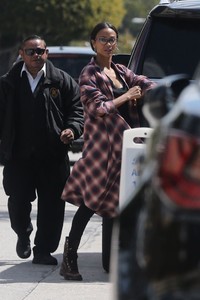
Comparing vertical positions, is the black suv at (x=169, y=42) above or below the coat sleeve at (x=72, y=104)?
above

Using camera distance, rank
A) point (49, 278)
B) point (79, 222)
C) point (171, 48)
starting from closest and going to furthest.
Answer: point (79, 222), point (49, 278), point (171, 48)

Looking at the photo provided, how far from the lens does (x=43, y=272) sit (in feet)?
27.3

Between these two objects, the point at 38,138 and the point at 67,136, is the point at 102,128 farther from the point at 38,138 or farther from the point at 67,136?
the point at 38,138

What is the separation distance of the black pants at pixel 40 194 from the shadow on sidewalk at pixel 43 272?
0.73 ft

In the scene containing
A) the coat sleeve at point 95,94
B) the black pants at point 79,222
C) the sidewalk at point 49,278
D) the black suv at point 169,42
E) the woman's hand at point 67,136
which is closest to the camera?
the sidewalk at point 49,278

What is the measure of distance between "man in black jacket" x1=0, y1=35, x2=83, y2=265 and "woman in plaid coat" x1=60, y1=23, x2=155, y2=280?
53cm

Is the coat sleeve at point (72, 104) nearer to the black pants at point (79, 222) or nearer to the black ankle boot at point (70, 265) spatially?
the black pants at point (79, 222)

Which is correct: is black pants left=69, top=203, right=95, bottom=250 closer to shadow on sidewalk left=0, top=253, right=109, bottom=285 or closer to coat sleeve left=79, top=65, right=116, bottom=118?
shadow on sidewalk left=0, top=253, right=109, bottom=285

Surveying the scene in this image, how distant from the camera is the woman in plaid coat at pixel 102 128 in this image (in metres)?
7.66

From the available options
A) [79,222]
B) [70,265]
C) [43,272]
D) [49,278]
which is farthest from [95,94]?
[43,272]

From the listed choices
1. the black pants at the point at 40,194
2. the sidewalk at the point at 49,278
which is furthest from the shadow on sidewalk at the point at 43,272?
the black pants at the point at 40,194

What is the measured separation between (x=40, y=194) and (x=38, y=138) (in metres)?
0.54

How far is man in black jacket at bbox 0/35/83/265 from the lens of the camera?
846cm

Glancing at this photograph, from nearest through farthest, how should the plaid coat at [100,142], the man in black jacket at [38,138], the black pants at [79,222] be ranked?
the plaid coat at [100,142]
the black pants at [79,222]
the man in black jacket at [38,138]
